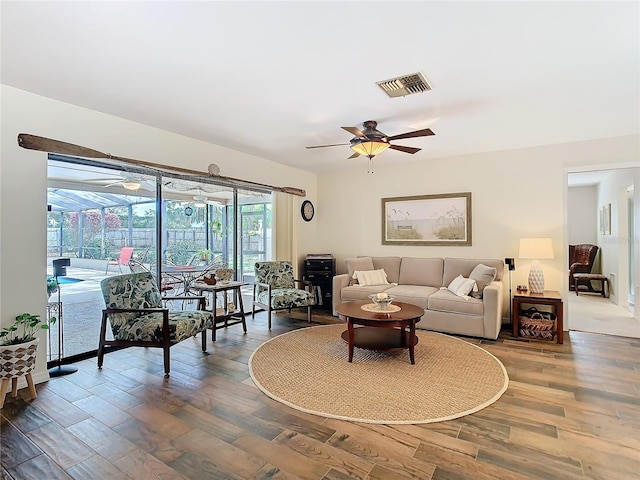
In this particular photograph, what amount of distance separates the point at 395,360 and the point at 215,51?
3.17 meters

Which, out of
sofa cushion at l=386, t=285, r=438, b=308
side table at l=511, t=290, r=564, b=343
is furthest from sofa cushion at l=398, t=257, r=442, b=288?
side table at l=511, t=290, r=564, b=343

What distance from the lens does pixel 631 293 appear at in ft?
18.4

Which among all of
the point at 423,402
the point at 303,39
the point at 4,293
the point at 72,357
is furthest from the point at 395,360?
the point at 4,293

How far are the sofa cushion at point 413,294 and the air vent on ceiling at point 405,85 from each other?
275cm

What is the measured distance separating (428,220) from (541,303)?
2.06m

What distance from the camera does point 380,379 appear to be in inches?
121

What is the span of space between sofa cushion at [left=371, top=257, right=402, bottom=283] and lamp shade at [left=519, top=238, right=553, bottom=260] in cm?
188

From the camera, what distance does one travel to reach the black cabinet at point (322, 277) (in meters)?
6.06

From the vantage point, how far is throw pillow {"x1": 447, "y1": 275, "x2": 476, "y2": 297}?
4.52 meters

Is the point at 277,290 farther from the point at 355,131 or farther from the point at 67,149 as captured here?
the point at 67,149

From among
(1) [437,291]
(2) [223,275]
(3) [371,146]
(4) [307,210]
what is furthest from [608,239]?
(2) [223,275]

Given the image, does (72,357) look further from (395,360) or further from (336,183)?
(336,183)

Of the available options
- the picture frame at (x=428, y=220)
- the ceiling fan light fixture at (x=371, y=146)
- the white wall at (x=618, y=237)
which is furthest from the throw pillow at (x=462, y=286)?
the white wall at (x=618, y=237)

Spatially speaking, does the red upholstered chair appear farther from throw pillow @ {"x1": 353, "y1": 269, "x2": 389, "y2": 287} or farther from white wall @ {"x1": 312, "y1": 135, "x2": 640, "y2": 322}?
throw pillow @ {"x1": 353, "y1": 269, "x2": 389, "y2": 287}
